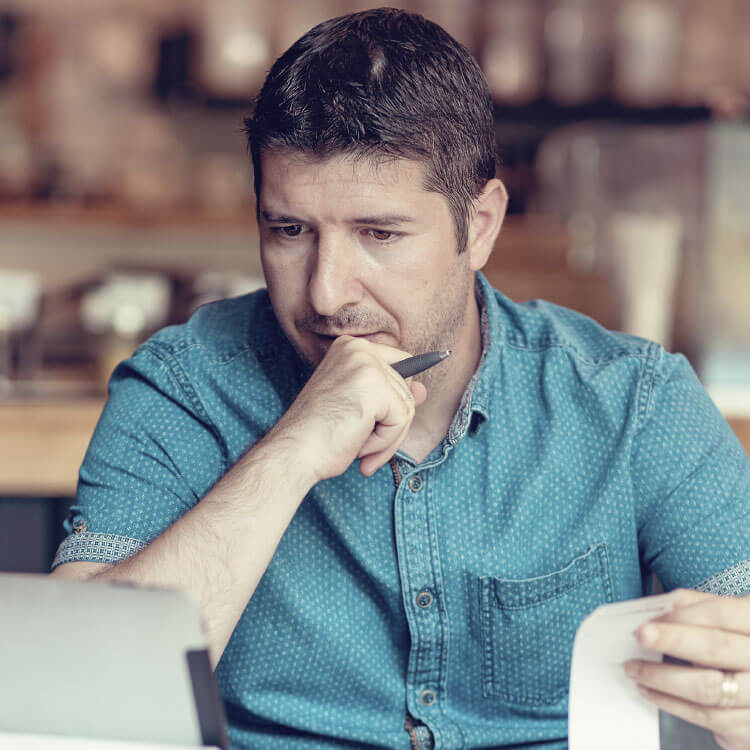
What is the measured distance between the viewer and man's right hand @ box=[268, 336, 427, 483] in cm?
96

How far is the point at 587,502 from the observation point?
1121mm

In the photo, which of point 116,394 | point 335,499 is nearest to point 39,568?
point 116,394

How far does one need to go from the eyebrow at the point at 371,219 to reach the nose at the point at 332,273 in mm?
25

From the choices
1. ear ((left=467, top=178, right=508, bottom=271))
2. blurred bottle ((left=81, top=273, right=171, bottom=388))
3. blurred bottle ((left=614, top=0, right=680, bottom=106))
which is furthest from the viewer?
blurred bottle ((left=614, top=0, right=680, bottom=106))

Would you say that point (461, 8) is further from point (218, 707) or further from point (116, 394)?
point (218, 707)

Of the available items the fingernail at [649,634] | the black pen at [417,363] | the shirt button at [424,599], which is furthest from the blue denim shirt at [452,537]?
the fingernail at [649,634]

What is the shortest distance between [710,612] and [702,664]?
4 cm

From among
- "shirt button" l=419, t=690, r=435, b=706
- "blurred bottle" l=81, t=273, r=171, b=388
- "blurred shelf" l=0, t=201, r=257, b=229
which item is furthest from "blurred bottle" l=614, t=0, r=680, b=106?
"shirt button" l=419, t=690, r=435, b=706

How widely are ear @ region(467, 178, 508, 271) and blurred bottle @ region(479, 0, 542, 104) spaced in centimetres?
215

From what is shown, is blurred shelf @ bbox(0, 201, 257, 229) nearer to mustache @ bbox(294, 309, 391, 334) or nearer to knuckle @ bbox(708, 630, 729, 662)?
mustache @ bbox(294, 309, 391, 334)

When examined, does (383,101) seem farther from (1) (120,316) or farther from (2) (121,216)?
(2) (121,216)

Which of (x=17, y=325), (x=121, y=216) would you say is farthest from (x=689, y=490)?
(x=121, y=216)

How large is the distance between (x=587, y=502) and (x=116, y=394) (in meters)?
0.56

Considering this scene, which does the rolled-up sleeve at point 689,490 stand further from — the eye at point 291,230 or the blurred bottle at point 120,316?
the blurred bottle at point 120,316
